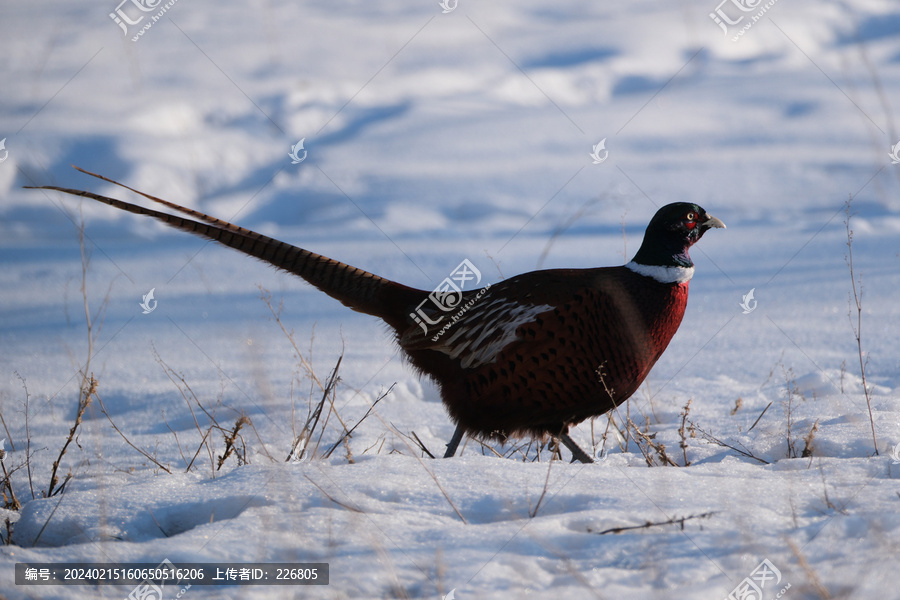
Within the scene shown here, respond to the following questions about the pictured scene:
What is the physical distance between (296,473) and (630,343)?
1.32m

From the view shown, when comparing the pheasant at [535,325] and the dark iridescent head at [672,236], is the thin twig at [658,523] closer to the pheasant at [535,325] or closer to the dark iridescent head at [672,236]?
the pheasant at [535,325]

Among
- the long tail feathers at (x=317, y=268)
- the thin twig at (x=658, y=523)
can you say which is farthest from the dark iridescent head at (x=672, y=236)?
the thin twig at (x=658, y=523)

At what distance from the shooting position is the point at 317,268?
3002 millimetres

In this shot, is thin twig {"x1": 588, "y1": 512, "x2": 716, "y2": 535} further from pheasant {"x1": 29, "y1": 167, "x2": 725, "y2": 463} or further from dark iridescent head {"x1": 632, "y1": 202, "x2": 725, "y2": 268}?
dark iridescent head {"x1": 632, "y1": 202, "x2": 725, "y2": 268}

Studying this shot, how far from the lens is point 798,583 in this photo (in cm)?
152

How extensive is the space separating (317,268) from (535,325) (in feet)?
3.03

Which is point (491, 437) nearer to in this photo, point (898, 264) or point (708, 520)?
point (708, 520)

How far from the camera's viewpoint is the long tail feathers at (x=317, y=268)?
2.82 m

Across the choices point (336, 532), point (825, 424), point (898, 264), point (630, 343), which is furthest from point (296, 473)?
point (898, 264)

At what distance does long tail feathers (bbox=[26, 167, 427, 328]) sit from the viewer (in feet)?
9.24

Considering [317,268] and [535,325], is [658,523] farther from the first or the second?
[317,268]

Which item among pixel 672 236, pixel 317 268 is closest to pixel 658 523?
pixel 672 236

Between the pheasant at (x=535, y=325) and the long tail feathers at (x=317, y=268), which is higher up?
the long tail feathers at (x=317, y=268)

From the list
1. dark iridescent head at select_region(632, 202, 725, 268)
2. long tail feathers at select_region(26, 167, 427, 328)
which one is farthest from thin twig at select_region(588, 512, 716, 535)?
long tail feathers at select_region(26, 167, 427, 328)
